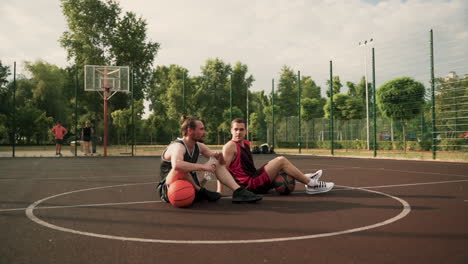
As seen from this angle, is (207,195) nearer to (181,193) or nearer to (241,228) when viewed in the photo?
(181,193)

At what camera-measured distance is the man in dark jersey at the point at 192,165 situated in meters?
4.51

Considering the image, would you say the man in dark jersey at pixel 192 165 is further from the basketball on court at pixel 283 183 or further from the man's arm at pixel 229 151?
the basketball on court at pixel 283 183

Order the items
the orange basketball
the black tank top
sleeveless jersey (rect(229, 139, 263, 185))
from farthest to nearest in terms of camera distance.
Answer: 1. sleeveless jersey (rect(229, 139, 263, 185))
2. the black tank top
3. the orange basketball

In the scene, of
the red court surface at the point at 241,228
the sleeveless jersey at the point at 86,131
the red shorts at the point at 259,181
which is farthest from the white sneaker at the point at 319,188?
the sleeveless jersey at the point at 86,131

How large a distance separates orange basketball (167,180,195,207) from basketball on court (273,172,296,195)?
1.52m

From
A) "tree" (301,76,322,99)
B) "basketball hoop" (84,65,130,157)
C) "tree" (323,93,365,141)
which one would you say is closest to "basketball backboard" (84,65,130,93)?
"basketball hoop" (84,65,130,157)

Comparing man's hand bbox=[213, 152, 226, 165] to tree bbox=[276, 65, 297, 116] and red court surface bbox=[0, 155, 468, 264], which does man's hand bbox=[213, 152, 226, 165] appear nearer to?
red court surface bbox=[0, 155, 468, 264]

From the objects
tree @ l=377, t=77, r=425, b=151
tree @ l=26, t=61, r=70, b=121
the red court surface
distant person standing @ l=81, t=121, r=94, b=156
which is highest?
tree @ l=26, t=61, r=70, b=121

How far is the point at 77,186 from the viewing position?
23.4 ft

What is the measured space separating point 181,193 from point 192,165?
447mm

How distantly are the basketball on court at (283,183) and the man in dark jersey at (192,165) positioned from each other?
0.79m

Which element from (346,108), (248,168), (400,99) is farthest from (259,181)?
(346,108)

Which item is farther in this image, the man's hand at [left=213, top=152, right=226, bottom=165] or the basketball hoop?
the basketball hoop

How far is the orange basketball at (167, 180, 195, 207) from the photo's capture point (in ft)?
15.1
